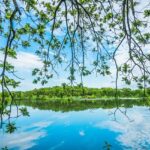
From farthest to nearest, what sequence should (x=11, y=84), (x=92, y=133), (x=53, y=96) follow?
(x=53, y=96) < (x=92, y=133) < (x=11, y=84)

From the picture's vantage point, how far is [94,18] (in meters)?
7.28

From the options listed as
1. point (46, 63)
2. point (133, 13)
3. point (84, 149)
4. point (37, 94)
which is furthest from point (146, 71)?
point (37, 94)

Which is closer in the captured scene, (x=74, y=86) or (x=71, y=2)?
(x=74, y=86)

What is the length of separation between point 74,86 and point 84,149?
16486mm

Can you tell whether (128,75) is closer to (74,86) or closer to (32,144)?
(74,86)

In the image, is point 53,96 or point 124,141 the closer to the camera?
point 124,141

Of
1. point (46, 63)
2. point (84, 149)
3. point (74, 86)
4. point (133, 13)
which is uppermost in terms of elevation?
point (133, 13)

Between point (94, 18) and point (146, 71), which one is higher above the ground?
point (94, 18)

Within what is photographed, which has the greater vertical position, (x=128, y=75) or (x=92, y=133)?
(x=128, y=75)

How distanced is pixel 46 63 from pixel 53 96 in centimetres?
11893

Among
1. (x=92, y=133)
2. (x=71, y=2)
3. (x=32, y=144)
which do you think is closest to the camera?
(x=71, y=2)

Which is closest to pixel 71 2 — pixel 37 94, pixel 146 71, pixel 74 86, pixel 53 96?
pixel 74 86

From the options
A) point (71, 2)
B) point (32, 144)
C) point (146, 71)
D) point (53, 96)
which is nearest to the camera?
point (146, 71)

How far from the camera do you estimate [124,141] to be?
2347cm
